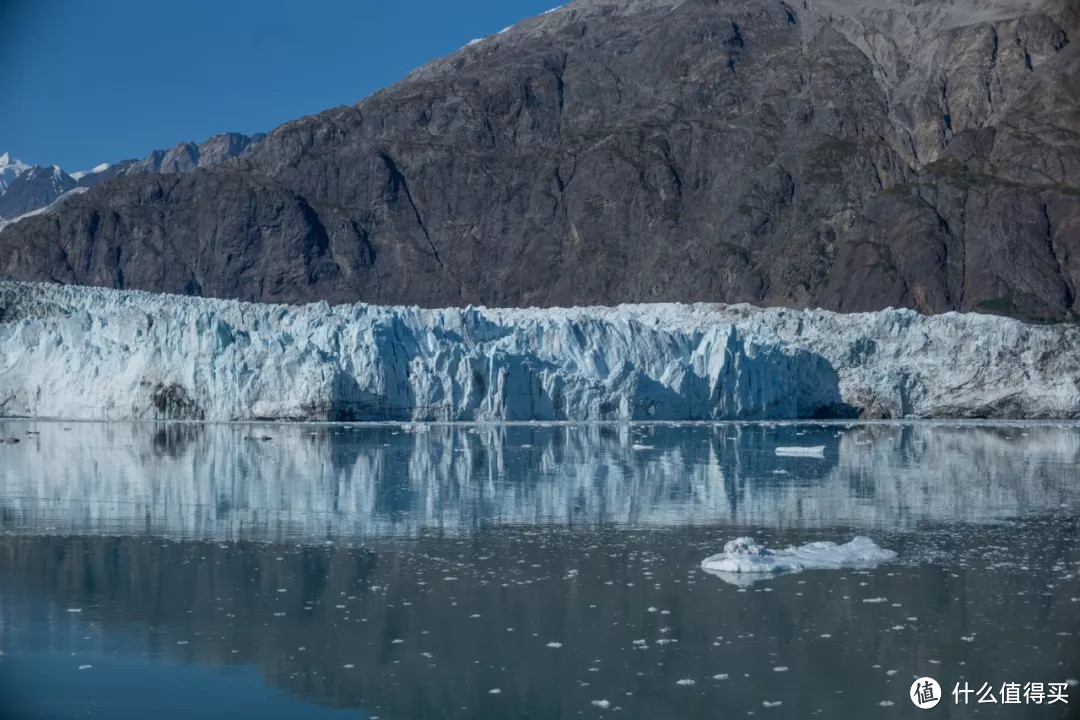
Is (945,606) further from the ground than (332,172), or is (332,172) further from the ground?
(332,172)

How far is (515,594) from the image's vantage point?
1083 cm

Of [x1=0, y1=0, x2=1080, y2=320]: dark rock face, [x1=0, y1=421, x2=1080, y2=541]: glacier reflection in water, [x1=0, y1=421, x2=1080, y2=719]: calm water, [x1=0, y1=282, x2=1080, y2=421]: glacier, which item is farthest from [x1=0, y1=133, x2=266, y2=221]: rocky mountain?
[x1=0, y1=421, x2=1080, y2=719]: calm water

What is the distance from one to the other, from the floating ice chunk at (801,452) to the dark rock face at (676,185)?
145 ft

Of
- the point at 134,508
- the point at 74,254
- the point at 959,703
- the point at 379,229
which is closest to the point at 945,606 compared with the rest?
the point at 959,703

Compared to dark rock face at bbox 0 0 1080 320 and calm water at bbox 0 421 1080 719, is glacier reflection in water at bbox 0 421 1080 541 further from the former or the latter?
dark rock face at bbox 0 0 1080 320

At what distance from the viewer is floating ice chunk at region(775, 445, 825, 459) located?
23681 mm

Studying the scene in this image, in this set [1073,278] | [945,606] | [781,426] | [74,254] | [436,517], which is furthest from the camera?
[74,254]

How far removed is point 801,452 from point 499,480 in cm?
749

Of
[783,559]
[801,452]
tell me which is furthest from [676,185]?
[783,559]

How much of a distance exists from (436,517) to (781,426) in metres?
20.4

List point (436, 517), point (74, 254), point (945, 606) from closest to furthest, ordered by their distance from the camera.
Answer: point (945, 606) < point (436, 517) < point (74, 254)

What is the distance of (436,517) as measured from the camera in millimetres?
15312

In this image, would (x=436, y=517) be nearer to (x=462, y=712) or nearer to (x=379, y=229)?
(x=462, y=712)

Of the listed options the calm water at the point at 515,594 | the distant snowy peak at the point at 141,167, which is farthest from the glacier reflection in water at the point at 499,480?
the distant snowy peak at the point at 141,167
